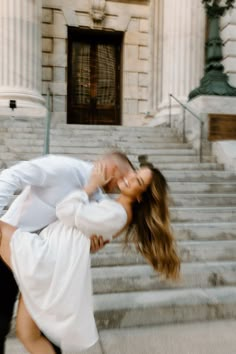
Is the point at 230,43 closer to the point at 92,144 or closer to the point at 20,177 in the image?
the point at 92,144

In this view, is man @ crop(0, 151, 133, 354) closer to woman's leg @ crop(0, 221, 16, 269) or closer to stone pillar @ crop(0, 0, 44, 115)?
woman's leg @ crop(0, 221, 16, 269)

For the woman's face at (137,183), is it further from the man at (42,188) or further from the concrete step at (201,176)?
the concrete step at (201,176)

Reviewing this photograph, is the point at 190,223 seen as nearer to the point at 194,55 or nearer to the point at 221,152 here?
the point at 221,152

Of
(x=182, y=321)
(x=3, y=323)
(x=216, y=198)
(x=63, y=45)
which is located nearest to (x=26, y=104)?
(x=63, y=45)

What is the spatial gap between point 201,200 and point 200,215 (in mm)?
666

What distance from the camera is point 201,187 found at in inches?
251

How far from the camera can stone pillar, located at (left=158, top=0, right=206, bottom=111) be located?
11500 mm

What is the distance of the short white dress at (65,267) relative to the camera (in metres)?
1.75

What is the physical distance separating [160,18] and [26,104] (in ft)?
19.2

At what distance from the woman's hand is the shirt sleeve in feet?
0.80

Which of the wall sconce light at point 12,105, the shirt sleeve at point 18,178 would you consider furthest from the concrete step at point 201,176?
the wall sconce light at point 12,105

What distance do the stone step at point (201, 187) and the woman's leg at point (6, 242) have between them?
4523 millimetres

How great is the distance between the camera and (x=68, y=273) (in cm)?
176

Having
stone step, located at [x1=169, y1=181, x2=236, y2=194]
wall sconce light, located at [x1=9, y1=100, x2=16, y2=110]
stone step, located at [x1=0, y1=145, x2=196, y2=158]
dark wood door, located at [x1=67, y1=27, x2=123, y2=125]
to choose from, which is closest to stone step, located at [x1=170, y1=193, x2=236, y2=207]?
stone step, located at [x1=169, y1=181, x2=236, y2=194]
